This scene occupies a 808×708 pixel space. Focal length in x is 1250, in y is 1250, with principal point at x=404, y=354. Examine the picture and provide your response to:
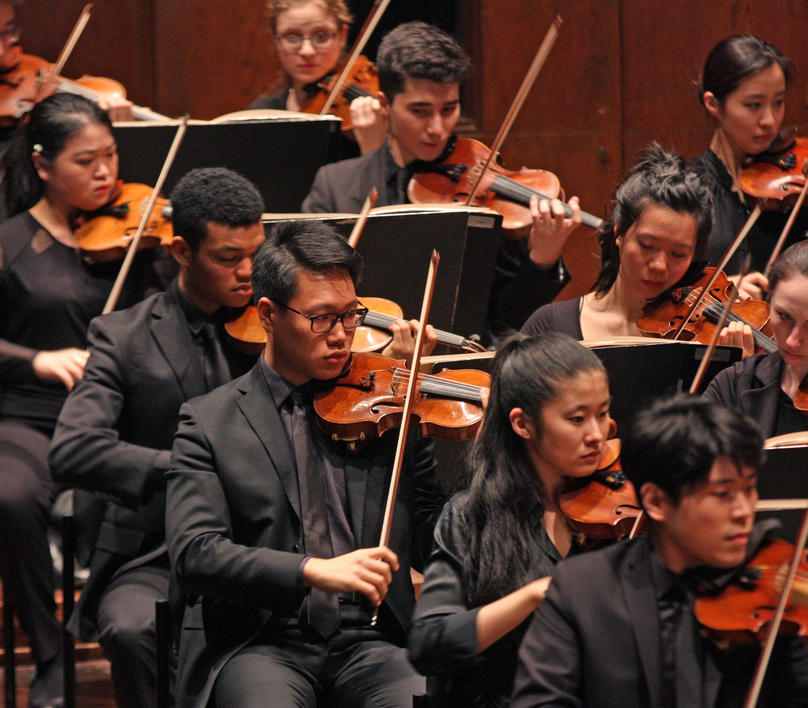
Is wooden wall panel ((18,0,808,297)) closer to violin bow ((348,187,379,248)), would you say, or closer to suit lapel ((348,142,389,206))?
suit lapel ((348,142,389,206))

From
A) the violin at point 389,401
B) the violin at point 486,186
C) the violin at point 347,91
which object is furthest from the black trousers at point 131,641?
the violin at point 347,91

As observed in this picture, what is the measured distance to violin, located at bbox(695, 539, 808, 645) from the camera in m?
1.26

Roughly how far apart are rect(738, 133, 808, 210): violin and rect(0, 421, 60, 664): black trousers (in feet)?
5.36

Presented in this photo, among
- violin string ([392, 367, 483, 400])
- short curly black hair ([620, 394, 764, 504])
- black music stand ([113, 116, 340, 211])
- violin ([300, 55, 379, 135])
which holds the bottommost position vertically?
violin string ([392, 367, 483, 400])

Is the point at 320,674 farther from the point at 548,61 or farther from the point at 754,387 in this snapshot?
the point at 548,61

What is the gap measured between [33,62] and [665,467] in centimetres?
217

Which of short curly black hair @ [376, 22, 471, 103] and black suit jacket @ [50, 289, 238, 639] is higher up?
short curly black hair @ [376, 22, 471, 103]

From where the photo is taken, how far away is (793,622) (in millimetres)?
1257

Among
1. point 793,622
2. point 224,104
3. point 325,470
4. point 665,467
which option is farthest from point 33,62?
point 793,622

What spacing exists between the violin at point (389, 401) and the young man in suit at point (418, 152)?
2.38 ft

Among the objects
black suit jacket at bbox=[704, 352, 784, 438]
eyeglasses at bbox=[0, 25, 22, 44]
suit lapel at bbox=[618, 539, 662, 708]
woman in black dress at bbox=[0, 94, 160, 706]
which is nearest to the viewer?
suit lapel at bbox=[618, 539, 662, 708]

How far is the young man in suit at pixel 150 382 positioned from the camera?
212 cm

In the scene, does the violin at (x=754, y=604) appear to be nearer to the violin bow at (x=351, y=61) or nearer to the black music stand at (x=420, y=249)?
the black music stand at (x=420, y=249)

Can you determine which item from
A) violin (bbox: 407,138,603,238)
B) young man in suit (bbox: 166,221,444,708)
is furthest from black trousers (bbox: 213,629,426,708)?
violin (bbox: 407,138,603,238)
